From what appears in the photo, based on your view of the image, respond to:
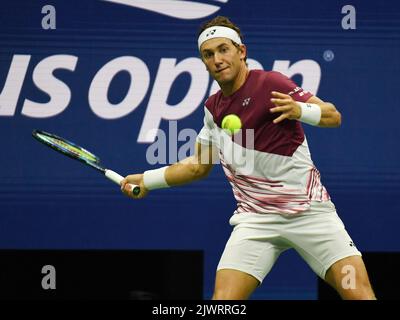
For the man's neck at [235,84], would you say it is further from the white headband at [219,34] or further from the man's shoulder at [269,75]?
the white headband at [219,34]

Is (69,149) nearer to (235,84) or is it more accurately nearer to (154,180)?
(154,180)

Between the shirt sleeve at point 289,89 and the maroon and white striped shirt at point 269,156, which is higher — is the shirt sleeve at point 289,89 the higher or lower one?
the higher one

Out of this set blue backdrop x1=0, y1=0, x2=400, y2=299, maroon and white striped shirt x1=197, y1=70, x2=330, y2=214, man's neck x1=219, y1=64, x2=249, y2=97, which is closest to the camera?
maroon and white striped shirt x1=197, y1=70, x2=330, y2=214

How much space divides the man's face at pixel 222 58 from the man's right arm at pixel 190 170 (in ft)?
1.58

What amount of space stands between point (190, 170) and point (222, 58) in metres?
0.73

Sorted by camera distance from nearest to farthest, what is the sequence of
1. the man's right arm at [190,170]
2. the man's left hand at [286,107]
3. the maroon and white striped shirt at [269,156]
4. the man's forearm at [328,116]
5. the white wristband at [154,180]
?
the man's left hand at [286,107]
the man's forearm at [328,116]
the maroon and white striped shirt at [269,156]
the man's right arm at [190,170]
the white wristband at [154,180]

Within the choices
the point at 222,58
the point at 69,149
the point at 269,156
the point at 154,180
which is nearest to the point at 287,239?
the point at 269,156

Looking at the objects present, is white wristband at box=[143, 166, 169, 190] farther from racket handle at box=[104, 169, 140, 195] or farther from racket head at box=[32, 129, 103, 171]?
racket head at box=[32, 129, 103, 171]

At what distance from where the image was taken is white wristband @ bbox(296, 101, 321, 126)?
592 cm

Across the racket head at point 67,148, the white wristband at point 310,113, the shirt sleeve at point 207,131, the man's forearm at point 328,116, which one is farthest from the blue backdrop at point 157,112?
the white wristband at point 310,113

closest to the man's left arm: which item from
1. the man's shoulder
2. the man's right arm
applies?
the man's shoulder

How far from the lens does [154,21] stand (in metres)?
7.62

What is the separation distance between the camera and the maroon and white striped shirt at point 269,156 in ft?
20.1

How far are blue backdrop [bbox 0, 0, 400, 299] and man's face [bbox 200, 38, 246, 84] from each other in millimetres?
1336
